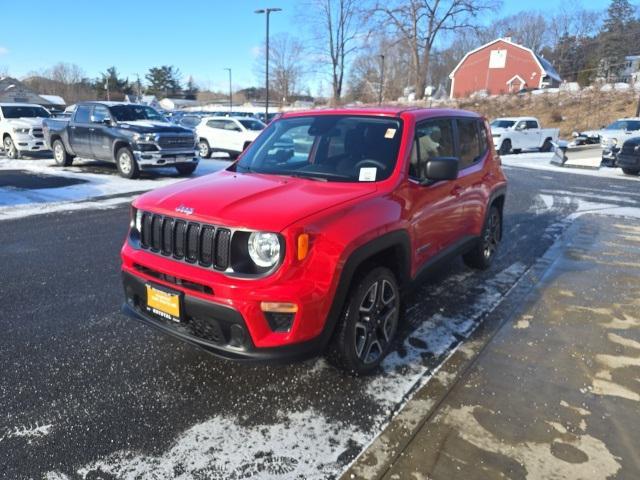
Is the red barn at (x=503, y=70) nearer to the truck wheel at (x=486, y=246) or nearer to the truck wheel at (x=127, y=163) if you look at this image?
the truck wheel at (x=127, y=163)

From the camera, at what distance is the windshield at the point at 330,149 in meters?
3.45

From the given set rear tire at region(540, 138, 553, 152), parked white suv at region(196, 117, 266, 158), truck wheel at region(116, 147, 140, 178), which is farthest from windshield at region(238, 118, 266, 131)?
rear tire at region(540, 138, 553, 152)

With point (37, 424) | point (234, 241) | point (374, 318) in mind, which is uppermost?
point (234, 241)

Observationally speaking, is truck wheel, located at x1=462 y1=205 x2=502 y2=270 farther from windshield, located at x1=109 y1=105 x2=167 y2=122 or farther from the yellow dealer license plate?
windshield, located at x1=109 y1=105 x2=167 y2=122

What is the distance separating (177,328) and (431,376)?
1720mm

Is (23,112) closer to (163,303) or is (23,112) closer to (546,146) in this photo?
(163,303)

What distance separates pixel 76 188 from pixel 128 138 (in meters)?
1.92


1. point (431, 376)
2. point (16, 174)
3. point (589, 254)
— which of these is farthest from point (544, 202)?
point (16, 174)

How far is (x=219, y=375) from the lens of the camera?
10.3 feet

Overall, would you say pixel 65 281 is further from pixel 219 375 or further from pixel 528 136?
pixel 528 136

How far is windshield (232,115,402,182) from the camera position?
11.3 ft

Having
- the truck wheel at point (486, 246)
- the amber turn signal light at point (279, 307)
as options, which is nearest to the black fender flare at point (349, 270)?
the amber turn signal light at point (279, 307)

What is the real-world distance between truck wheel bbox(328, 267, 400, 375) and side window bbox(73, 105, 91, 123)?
12.1 metres

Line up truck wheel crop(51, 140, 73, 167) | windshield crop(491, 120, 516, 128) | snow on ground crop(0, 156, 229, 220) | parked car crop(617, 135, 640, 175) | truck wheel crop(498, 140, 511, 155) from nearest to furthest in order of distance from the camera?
1. snow on ground crop(0, 156, 229, 220)
2. truck wheel crop(51, 140, 73, 167)
3. parked car crop(617, 135, 640, 175)
4. truck wheel crop(498, 140, 511, 155)
5. windshield crop(491, 120, 516, 128)
